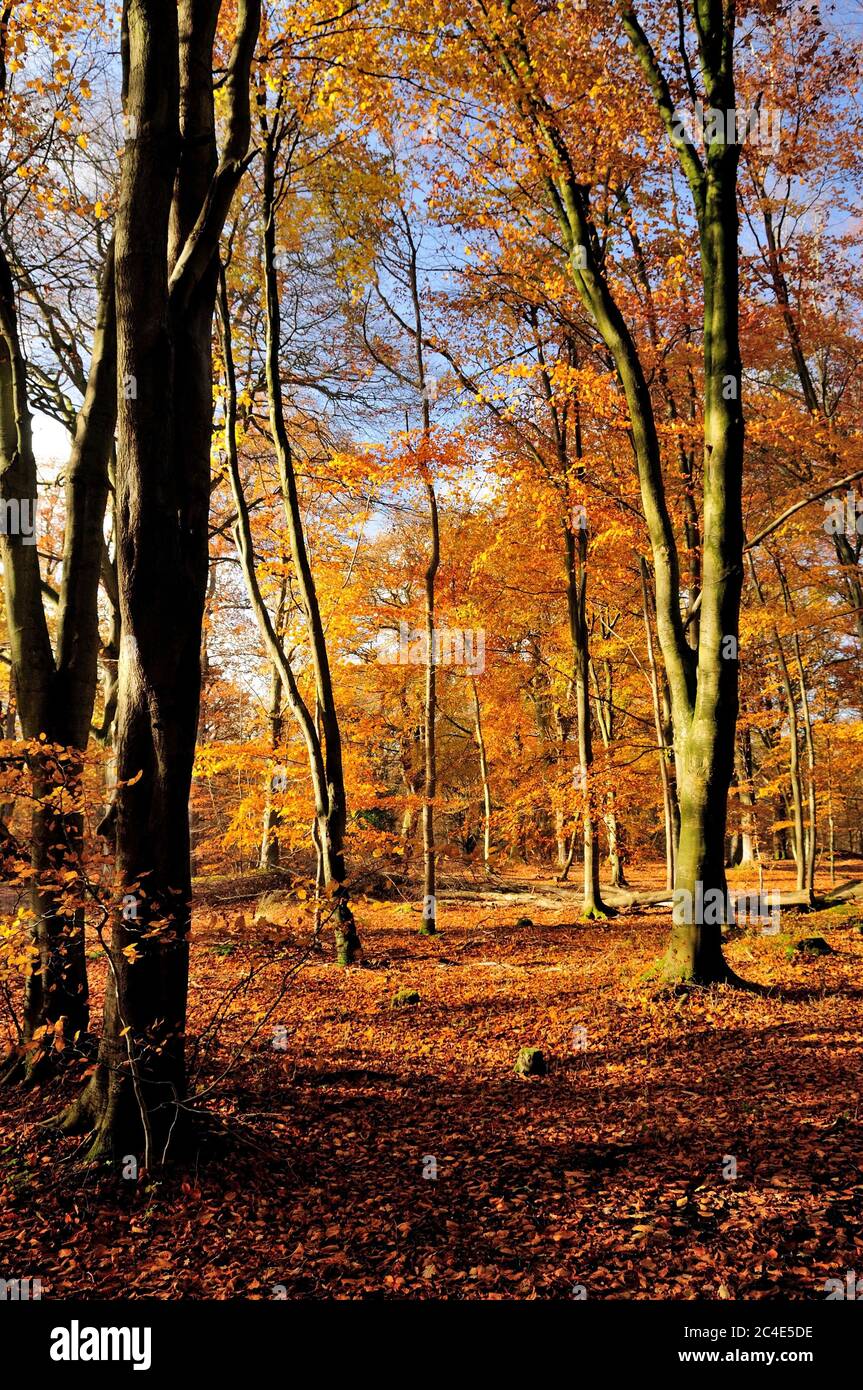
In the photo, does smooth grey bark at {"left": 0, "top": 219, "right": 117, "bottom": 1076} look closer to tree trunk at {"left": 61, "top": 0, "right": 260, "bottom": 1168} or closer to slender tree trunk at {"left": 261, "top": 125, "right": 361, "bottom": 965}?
tree trunk at {"left": 61, "top": 0, "right": 260, "bottom": 1168}

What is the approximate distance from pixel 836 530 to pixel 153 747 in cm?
1209

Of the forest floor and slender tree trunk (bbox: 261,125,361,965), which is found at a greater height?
slender tree trunk (bbox: 261,125,361,965)

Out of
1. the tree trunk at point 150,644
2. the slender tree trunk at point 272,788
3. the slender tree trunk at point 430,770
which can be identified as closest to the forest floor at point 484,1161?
the tree trunk at point 150,644

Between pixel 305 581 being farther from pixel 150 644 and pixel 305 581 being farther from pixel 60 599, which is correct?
pixel 150 644

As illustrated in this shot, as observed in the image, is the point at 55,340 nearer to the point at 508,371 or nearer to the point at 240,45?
the point at 240,45

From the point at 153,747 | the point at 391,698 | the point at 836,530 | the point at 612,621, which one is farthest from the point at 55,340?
Result: the point at 391,698

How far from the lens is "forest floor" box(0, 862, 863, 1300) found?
2.72 metres

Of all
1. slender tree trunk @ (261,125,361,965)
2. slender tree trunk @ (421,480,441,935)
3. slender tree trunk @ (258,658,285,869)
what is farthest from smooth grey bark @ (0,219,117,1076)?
slender tree trunk @ (258,658,285,869)

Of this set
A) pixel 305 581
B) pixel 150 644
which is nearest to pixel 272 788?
pixel 305 581

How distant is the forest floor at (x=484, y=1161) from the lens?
2.72 metres

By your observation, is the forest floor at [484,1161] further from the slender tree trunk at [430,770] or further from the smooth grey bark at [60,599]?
the slender tree trunk at [430,770]

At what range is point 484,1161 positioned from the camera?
12.2 feet

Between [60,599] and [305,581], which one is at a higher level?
[305,581]
